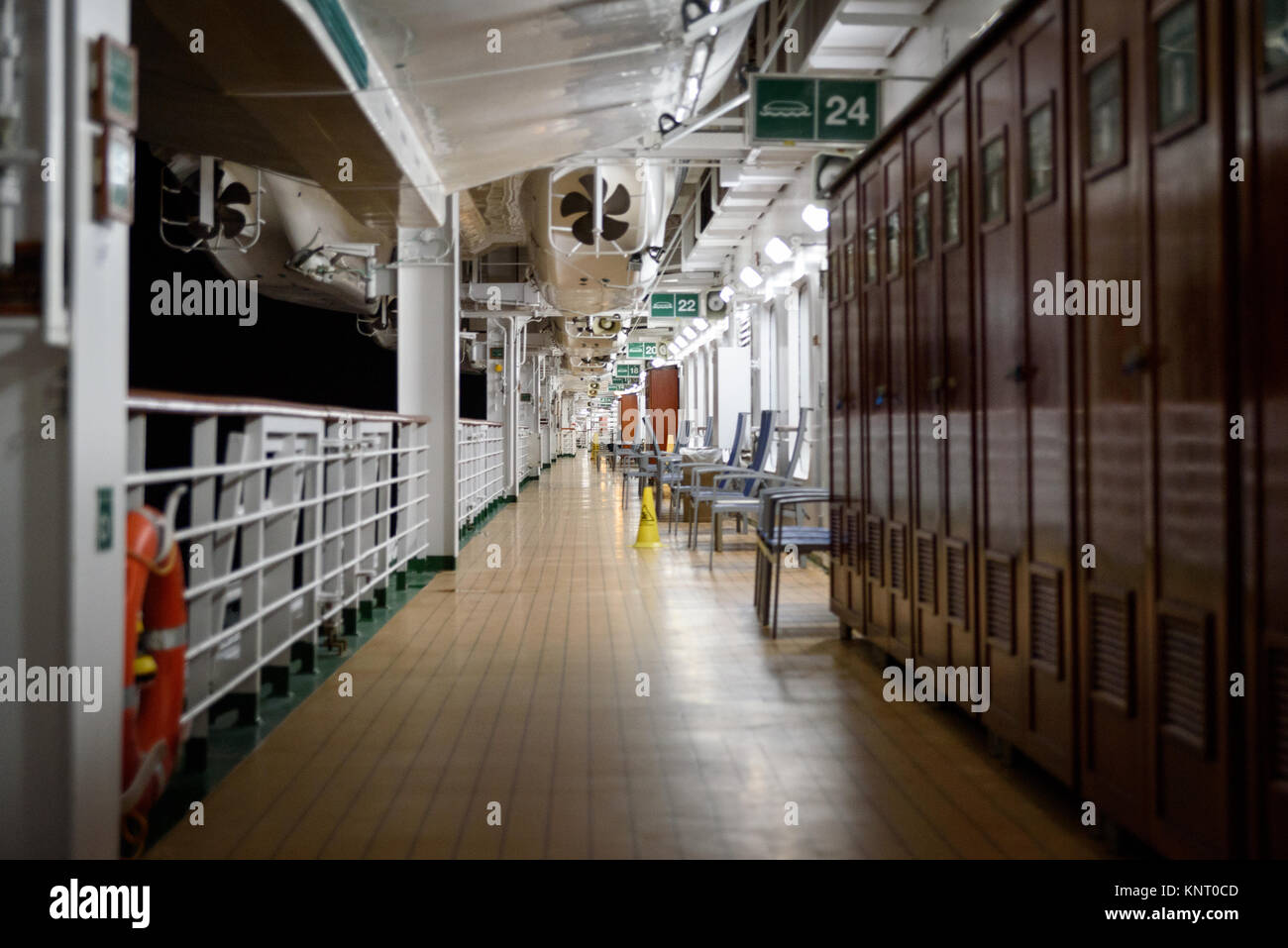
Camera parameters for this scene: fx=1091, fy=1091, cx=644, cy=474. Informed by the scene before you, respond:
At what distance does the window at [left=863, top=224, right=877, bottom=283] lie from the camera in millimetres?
3742

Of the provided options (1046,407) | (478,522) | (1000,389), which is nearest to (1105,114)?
(1046,407)

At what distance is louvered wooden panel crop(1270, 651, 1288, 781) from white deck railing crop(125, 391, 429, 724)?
1.87 meters

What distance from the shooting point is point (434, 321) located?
6395mm

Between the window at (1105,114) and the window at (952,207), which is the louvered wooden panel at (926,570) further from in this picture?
the window at (1105,114)

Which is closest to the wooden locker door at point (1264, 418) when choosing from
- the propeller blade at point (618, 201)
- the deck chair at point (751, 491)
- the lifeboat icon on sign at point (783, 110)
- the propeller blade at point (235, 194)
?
the lifeboat icon on sign at point (783, 110)

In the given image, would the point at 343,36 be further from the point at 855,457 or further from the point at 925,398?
the point at 855,457

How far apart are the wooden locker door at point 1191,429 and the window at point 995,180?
691 mm

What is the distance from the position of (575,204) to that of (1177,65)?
6.08 m

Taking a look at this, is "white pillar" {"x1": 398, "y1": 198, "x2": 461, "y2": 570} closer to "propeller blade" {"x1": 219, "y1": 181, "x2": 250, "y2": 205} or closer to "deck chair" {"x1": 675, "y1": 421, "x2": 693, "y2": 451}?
"propeller blade" {"x1": 219, "y1": 181, "x2": 250, "y2": 205}

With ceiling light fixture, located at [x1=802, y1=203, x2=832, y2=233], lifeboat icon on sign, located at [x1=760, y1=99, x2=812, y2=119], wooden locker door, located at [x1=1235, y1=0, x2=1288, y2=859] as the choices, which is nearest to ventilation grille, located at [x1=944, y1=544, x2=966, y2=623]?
wooden locker door, located at [x1=1235, y1=0, x2=1288, y2=859]
